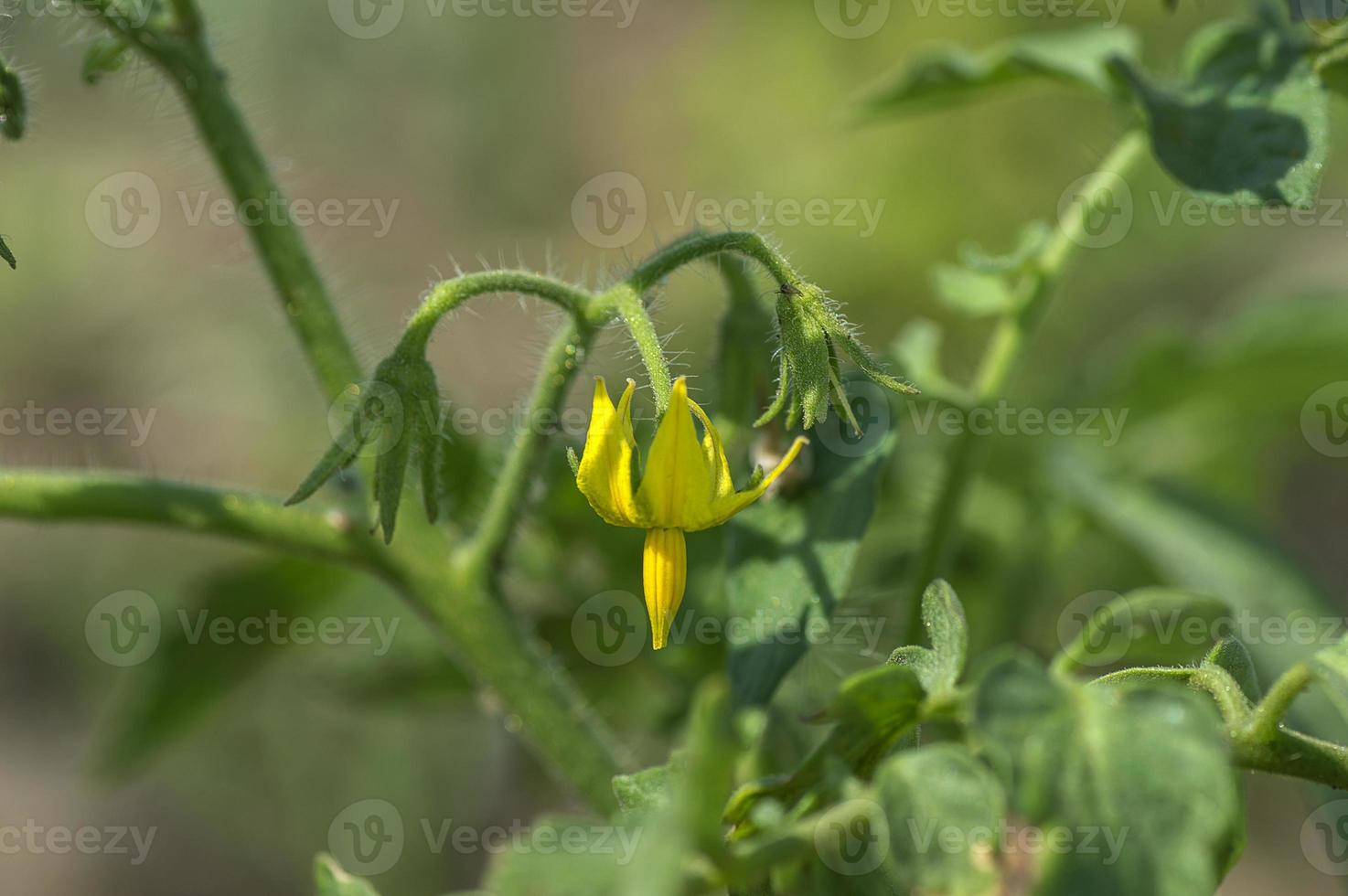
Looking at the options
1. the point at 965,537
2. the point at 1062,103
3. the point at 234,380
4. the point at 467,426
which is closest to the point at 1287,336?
the point at 965,537

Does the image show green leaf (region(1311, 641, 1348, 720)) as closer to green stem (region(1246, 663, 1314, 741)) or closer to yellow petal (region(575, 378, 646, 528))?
green stem (region(1246, 663, 1314, 741))

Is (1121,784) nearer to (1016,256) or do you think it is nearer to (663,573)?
(663,573)

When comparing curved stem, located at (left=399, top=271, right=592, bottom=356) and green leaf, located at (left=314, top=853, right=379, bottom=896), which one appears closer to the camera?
green leaf, located at (left=314, top=853, right=379, bottom=896)

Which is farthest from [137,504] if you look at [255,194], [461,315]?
[461,315]

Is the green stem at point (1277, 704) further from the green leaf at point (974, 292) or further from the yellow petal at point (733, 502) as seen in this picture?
the green leaf at point (974, 292)

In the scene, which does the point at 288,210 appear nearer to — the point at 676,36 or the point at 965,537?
the point at 965,537

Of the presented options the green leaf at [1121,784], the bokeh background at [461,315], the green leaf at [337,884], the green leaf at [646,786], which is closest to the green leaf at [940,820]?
the green leaf at [1121,784]

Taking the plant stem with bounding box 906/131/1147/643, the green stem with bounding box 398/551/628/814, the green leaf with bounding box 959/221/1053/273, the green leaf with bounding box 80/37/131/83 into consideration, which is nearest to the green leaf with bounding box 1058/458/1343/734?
the plant stem with bounding box 906/131/1147/643
